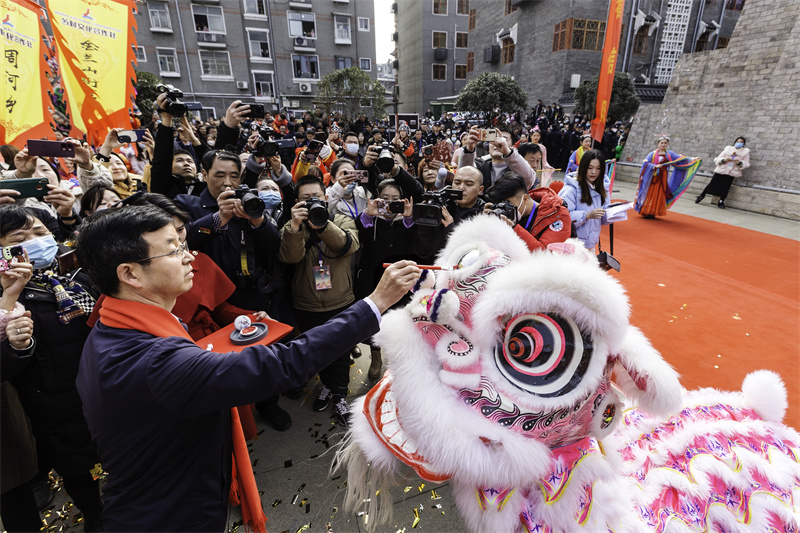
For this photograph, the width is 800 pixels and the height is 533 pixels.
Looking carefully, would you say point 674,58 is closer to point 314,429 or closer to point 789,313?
point 789,313

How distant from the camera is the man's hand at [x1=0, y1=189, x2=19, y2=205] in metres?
1.72

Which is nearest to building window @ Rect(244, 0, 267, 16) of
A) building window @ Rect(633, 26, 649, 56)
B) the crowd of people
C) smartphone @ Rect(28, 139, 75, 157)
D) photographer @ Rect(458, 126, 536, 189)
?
building window @ Rect(633, 26, 649, 56)

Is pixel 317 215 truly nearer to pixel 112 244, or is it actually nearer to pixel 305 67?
pixel 112 244

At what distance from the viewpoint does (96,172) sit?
123 inches

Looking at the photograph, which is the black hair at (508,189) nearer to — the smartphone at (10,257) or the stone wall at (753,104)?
the smartphone at (10,257)

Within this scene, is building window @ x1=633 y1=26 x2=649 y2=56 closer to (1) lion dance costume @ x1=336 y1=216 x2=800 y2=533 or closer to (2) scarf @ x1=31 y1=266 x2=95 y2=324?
(1) lion dance costume @ x1=336 y1=216 x2=800 y2=533

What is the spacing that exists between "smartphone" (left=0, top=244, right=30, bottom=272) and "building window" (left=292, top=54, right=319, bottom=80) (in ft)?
86.3

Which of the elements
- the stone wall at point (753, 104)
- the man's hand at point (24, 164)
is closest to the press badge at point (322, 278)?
the man's hand at point (24, 164)

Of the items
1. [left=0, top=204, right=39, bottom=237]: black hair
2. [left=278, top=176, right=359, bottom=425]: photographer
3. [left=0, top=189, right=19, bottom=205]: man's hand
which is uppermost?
[left=0, top=189, right=19, bottom=205]: man's hand

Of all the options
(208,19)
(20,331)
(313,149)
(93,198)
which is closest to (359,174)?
(313,149)

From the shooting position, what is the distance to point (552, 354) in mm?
1042

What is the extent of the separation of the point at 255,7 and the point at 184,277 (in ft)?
91.4

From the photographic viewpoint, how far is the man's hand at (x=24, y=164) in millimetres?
2752

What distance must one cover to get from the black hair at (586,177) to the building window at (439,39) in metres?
31.1
